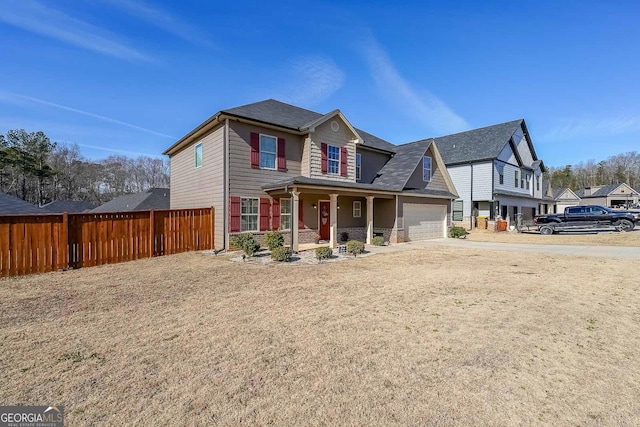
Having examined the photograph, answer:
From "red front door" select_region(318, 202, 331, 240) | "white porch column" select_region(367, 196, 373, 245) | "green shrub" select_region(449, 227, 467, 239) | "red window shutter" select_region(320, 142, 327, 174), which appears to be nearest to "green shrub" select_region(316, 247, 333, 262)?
"red front door" select_region(318, 202, 331, 240)

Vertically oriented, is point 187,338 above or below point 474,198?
below

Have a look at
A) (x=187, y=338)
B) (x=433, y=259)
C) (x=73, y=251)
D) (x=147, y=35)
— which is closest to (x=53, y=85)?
(x=147, y=35)

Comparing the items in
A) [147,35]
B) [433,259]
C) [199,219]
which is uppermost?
[147,35]

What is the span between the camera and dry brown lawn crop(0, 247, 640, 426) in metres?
2.62

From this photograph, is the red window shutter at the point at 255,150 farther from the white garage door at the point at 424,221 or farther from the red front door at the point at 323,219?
the white garage door at the point at 424,221

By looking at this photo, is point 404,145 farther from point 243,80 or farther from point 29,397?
point 29,397

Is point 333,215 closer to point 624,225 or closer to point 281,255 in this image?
point 281,255

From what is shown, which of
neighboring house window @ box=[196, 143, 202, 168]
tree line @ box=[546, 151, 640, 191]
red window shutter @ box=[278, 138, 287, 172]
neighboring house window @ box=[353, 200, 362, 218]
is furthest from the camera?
tree line @ box=[546, 151, 640, 191]

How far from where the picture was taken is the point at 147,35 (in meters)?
11.4

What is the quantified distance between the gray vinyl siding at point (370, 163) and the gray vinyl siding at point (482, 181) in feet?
34.5

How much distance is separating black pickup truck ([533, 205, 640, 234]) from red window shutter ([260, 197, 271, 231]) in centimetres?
2081

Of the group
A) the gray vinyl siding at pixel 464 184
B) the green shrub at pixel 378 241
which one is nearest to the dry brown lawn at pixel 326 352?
the green shrub at pixel 378 241

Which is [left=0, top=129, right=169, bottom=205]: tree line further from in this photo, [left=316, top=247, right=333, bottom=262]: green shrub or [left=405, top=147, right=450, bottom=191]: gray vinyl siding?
[left=405, top=147, right=450, bottom=191]: gray vinyl siding

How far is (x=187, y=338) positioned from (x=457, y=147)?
29.8 meters
